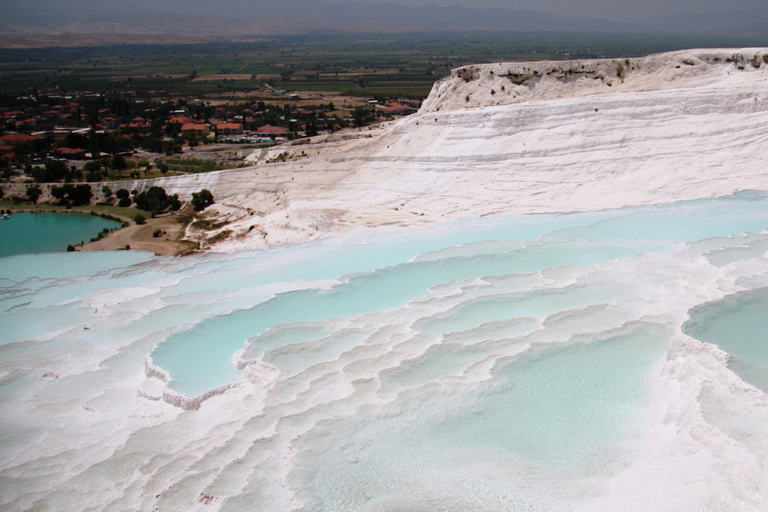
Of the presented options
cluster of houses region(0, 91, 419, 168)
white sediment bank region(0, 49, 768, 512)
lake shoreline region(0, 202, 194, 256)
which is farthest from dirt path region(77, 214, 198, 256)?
cluster of houses region(0, 91, 419, 168)

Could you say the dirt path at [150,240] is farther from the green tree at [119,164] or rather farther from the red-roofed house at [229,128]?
the red-roofed house at [229,128]

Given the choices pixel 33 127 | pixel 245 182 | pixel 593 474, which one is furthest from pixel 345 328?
pixel 33 127

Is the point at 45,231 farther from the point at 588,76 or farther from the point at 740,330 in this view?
the point at 740,330

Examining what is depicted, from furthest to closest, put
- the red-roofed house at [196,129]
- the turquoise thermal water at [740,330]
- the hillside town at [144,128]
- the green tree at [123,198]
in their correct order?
1. the red-roofed house at [196,129]
2. the hillside town at [144,128]
3. the green tree at [123,198]
4. the turquoise thermal water at [740,330]

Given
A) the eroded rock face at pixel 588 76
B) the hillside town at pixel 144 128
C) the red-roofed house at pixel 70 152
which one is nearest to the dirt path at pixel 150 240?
the hillside town at pixel 144 128

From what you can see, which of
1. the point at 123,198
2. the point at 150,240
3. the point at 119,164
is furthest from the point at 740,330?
the point at 119,164

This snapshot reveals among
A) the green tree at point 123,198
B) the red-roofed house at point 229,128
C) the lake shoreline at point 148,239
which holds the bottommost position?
the lake shoreline at point 148,239

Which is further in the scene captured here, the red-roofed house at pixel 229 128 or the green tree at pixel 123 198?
the red-roofed house at pixel 229 128
